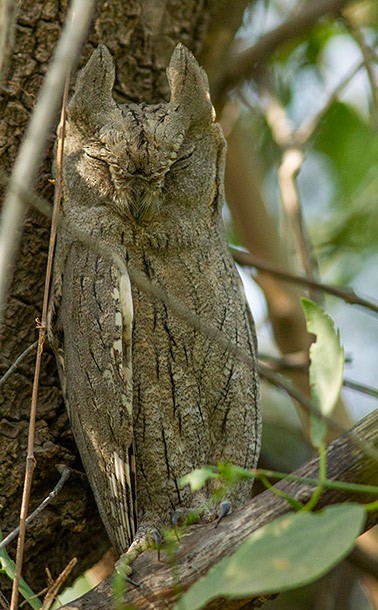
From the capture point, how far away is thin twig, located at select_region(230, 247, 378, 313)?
2.73 metres

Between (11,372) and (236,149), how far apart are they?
1.74m

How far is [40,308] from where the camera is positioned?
7.74 ft

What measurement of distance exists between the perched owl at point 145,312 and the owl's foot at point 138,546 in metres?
0.03

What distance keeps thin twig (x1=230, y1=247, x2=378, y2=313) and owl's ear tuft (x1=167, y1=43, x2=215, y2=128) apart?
0.71 m

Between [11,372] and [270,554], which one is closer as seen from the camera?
[270,554]

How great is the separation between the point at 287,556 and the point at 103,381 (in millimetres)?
1166

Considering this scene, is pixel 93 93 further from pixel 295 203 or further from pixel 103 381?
pixel 295 203

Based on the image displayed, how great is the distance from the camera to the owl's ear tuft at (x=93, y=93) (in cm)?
223

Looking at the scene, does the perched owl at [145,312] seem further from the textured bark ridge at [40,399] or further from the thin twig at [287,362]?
the thin twig at [287,362]

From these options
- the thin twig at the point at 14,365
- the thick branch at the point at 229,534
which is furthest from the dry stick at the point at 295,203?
the thick branch at the point at 229,534

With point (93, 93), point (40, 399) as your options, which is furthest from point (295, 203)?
point (40, 399)

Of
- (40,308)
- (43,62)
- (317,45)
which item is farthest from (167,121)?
(317,45)

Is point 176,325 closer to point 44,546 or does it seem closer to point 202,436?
point 202,436

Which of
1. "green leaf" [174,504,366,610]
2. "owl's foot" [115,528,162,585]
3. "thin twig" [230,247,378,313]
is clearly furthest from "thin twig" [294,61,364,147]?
"green leaf" [174,504,366,610]
